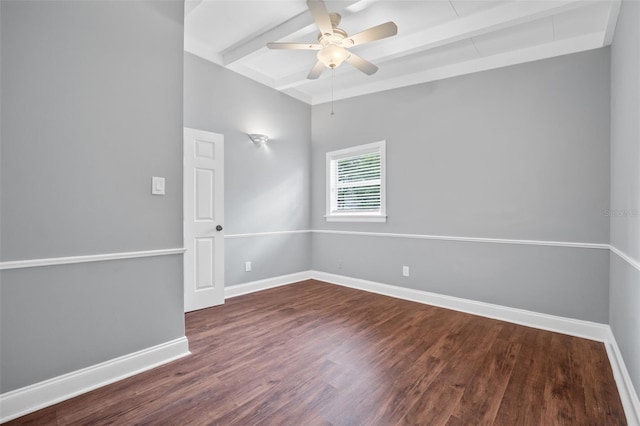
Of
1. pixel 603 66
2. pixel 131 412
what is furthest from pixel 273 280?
pixel 603 66

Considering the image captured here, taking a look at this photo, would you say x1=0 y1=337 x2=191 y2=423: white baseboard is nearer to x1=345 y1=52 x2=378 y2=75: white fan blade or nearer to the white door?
the white door

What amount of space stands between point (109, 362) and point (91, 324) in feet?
0.97

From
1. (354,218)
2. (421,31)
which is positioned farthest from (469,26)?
(354,218)

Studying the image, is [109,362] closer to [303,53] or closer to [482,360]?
[482,360]

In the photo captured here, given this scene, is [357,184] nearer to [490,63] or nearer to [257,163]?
[257,163]

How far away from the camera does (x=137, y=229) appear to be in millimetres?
2104

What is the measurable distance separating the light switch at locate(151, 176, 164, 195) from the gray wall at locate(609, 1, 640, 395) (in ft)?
9.89

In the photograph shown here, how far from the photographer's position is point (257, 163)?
13.8ft

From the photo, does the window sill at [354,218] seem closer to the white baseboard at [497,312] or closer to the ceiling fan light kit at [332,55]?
the white baseboard at [497,312]

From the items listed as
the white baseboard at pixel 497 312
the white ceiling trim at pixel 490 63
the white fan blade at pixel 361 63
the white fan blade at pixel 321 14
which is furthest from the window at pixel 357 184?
the white fan blade at pixel 321 14

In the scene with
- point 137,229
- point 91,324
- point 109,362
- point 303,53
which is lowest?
point 109,362

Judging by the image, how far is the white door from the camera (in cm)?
336

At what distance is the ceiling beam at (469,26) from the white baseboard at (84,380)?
11.5 ft

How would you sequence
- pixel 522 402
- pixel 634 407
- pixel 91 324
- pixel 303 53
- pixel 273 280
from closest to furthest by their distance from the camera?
pixel 634 407 → pixel 522 402 → pixel 91 324 → pixel 303 53 → pixel 273 280
